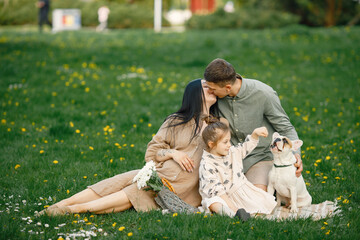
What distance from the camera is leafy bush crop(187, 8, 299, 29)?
25.0m

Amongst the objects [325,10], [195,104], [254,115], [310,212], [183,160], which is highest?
[325,10]

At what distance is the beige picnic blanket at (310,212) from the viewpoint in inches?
164

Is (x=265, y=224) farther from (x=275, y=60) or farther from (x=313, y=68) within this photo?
(x=275, y=60)

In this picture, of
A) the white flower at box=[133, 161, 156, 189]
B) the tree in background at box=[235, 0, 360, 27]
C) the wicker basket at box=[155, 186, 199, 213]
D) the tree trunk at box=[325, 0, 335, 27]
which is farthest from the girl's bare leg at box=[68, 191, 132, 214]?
the tree trunk at box=[325, 0, 335, 27]

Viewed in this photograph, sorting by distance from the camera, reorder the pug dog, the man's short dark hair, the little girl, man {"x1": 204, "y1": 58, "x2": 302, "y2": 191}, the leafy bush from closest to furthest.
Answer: the pug dog < the little girl < the man's short dark hair < man {"x1": 204, "y1": 58, "x2": 302, "y2": 191} < the leafy bush

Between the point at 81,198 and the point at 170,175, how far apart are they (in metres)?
0.96

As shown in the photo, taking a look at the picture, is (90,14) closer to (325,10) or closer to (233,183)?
(325,10)

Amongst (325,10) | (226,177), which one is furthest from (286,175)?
(325,10)

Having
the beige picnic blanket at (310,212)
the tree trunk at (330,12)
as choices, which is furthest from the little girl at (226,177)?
the tree trunk at (330,12)

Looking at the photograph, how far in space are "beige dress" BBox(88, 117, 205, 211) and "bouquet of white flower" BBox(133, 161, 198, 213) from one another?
0.13 meters

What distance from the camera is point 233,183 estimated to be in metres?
4.42

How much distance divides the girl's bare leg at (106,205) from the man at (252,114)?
1.42 m

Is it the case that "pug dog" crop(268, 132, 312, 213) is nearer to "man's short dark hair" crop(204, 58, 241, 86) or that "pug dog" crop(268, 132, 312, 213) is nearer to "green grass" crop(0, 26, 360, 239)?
"green grass" crop(0, 26, 360, 239)

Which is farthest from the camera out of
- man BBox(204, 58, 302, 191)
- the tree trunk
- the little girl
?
the tree trunk
